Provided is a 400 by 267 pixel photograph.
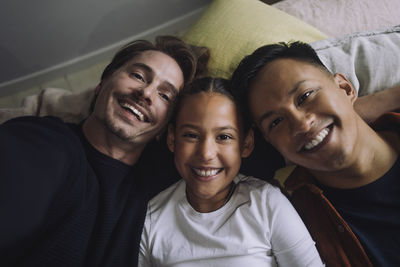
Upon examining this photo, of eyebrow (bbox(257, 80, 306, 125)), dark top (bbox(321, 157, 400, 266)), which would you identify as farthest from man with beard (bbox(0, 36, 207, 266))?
dark top (bbox(321, 157, 400, 266))

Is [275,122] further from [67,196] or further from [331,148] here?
[67,196]

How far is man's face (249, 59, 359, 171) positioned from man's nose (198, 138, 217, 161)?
0.60 ft

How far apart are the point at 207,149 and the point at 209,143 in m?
0.02

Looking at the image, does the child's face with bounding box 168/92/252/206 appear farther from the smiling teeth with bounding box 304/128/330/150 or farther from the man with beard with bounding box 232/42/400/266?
the smiling teeth with bounding box 304/128/330/150

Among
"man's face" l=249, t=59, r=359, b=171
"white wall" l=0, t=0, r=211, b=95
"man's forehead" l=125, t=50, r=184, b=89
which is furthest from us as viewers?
"white wall" l=0, t=0, r=211, b=95

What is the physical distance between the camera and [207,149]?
756 mm

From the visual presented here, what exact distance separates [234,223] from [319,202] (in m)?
0.29

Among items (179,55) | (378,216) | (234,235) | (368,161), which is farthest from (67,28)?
(378,216)

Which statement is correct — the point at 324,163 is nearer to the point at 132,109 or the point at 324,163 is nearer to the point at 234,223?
the point at 234,223

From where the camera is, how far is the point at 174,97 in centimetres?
96

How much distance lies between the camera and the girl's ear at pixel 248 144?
2.86 feet

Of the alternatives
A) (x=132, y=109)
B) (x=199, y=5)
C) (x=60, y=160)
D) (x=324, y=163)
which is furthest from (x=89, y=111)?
(x=199, y=5)

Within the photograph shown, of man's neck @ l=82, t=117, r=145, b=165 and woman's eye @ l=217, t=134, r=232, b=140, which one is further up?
woman's eye @ l=217, t=134, r=232, b=140

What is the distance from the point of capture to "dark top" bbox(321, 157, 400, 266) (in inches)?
30.0
